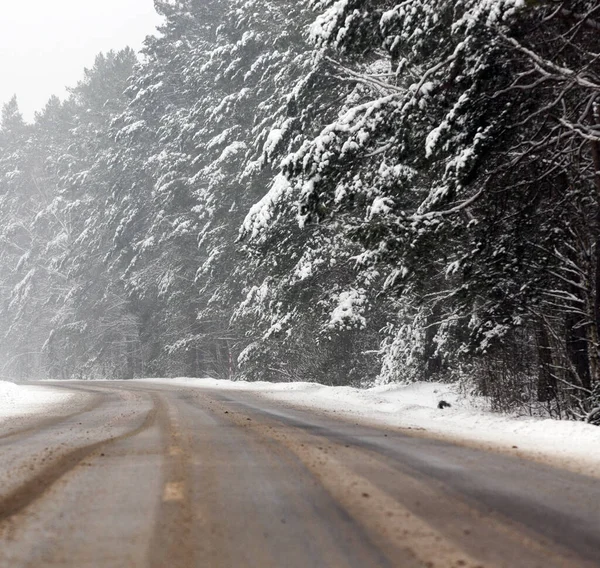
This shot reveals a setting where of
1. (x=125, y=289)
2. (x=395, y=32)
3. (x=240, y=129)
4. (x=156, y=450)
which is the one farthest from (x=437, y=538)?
(x=125, y=289)

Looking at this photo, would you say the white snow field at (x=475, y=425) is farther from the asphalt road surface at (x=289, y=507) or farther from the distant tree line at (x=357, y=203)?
the distant tree line at (x=357, y=203)

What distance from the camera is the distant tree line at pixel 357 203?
9203 mm

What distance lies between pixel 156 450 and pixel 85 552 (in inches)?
123

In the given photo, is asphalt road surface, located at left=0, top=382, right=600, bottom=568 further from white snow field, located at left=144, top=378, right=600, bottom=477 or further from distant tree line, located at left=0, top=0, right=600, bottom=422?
distant tree line, located at left=0, top=0, right=600, bottom=422

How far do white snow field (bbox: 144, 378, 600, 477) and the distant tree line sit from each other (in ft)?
3.71

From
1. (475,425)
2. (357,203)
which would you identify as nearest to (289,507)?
(475,425)

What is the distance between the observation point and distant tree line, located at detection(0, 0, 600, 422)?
920 centimetres

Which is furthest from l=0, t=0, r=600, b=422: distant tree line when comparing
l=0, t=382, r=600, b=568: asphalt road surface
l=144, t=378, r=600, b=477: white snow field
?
l=0, t=382, r=600, b=568: asphalt road surface

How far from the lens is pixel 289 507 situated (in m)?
3.37

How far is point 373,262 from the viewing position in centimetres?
1049

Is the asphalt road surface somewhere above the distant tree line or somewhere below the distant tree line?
below

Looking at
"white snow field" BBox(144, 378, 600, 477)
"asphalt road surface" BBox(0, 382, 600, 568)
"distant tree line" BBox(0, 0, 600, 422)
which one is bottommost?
"asphalt road surface" BBox(0, 382, 600, 568)

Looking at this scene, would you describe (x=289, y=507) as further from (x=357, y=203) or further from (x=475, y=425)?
(x=357, y=203)

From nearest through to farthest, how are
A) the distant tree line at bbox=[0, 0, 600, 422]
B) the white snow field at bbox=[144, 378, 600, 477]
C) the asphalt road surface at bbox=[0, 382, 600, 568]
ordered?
the asphalt road surface at bbox=[0, 382, 600, 568] < the white snow field at bbox=[144, 378, 600, 477] < the distant tree line at bbox=[0, 0, 600, 422]
